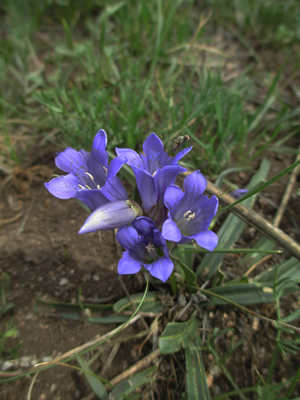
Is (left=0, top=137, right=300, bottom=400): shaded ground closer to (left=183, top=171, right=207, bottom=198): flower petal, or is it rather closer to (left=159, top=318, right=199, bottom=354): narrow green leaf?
(left=159, top=318, right=199, bottom=354): narrow green leaf

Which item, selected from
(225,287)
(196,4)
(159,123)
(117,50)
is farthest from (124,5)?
(225,287)

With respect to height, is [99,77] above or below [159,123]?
above

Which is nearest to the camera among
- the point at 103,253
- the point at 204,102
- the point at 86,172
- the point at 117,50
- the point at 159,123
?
the point at 86,172

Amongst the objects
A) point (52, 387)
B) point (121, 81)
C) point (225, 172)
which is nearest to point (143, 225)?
point (52, 387)

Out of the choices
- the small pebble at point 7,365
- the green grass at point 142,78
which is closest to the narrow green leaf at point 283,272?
the green grass at point 142,78

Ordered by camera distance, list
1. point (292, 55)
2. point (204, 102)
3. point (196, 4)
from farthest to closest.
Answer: point (196, 4), point (292, 55), point (204, 102)

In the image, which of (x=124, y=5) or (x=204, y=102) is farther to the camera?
(x=124, y=5)

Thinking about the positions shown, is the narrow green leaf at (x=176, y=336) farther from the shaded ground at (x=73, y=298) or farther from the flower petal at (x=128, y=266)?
the flower petal at (x=128, y=266)

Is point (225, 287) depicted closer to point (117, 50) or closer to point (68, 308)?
point (68, 308)
